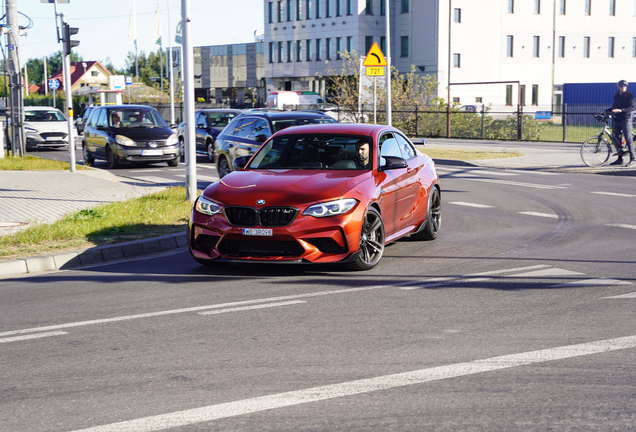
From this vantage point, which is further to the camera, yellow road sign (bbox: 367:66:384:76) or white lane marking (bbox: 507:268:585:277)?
yellow road sign (bbox: 367:66:384:76)

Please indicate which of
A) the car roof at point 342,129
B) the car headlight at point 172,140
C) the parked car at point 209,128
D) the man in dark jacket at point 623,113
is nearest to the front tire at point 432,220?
the car roof at point 342,129

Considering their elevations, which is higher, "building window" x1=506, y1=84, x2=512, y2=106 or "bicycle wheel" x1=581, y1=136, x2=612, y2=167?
"building window" x1=506, y1=84, x2=512, y2=106

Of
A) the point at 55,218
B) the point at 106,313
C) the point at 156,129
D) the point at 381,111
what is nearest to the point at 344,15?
the point at 381,111

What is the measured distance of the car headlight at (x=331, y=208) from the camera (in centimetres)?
787

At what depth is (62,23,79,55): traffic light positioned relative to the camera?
18656mm

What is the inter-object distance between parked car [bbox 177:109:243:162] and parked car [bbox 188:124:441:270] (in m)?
15.6

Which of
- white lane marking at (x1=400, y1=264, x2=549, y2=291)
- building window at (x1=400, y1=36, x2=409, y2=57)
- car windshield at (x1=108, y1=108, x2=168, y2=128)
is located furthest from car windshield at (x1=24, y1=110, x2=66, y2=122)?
building window at (x1=400, y1=36, x2=409, y2=57)

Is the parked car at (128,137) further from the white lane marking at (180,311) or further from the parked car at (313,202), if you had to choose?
the white lane marking at (180,311)

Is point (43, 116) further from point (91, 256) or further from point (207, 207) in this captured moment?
point (207, 207)

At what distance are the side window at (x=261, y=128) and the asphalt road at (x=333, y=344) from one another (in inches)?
294

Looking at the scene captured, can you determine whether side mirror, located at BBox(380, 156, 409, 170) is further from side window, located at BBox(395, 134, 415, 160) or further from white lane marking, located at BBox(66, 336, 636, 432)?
white lane marking, located at BBox(66, 336, 636, 432)

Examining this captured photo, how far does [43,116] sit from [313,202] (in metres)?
28.5

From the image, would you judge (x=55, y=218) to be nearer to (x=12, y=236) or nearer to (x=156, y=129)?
(x=12, y=236)

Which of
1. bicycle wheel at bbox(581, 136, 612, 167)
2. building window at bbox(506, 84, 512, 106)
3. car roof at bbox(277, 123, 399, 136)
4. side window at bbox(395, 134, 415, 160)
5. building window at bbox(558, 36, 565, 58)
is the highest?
building window at bbox(558, 36, 565, 58)
